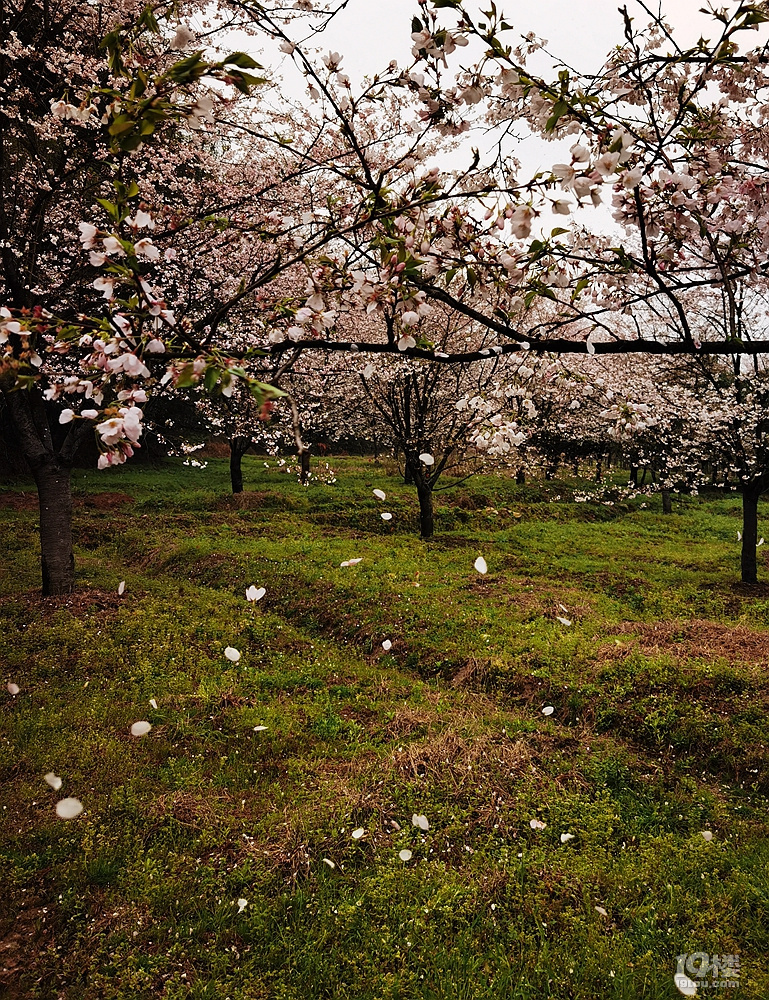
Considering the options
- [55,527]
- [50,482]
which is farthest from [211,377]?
[55,527]

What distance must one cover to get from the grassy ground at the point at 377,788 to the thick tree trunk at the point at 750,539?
192 cm

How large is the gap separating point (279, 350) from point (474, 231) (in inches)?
51.0

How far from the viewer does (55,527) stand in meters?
8.66

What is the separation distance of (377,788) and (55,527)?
22.0 feet

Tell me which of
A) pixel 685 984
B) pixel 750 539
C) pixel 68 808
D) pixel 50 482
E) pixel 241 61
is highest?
pixel 241 61

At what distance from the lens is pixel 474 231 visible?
3.14 m

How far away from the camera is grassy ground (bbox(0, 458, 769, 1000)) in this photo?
3277mm

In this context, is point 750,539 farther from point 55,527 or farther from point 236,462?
point 236,462

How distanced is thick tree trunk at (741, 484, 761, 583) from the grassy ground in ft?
6.31

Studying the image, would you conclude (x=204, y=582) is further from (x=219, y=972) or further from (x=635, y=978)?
(x=635, y=978)

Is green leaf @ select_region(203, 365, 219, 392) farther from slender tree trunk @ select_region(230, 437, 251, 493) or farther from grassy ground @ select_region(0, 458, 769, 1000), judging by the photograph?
slender tree trunk @ select_region(230, 437, 251, 493)

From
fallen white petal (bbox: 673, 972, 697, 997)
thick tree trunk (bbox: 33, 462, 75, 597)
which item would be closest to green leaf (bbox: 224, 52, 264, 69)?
fallen white petal (bbox: 673, 972, 697, 997)

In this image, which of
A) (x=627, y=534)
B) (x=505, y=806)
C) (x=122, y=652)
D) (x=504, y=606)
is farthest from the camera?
(x=627, y=534)

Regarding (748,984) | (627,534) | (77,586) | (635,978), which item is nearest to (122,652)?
(77,586)
